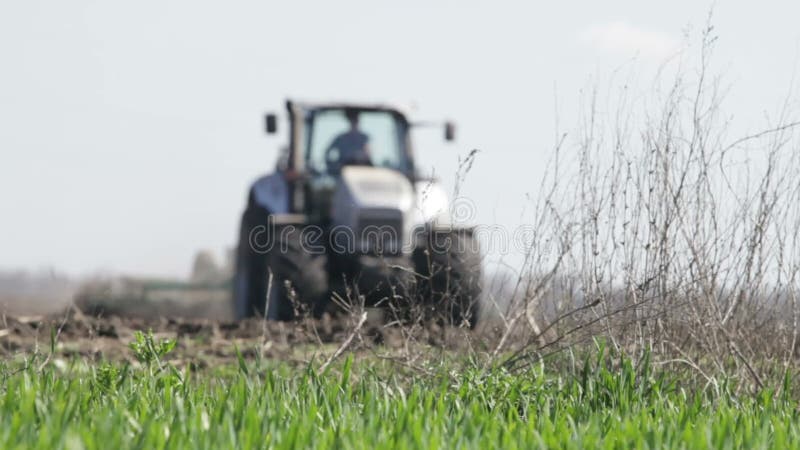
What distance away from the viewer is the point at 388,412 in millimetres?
4738

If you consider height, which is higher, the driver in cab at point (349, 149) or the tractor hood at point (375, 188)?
the driver in cab at point (349, 149)

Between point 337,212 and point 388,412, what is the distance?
23.3 feet

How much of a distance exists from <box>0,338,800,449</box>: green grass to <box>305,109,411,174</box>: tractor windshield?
6172 millimetres

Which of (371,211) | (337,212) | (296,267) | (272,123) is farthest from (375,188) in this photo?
(272,123)

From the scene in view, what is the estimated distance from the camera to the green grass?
403 cm

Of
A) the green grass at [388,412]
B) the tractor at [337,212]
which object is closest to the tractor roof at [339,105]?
the tractor at [337,212]

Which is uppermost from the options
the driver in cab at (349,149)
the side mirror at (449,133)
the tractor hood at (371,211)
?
the side mirror at (449,133)

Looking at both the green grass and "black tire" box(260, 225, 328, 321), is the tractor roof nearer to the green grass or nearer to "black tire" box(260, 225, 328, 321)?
"black tire" box(260, 225, 328, 321)

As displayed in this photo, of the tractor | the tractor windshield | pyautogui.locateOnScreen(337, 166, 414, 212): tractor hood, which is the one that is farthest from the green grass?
the tractor windshield

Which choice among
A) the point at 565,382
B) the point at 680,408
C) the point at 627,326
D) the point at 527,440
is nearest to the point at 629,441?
the point at 527,440

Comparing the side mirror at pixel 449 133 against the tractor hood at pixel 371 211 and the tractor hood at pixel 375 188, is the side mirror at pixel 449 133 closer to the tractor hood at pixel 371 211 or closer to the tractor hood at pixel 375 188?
the tractor hood at pixel 375 188

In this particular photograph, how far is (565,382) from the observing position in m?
5.75

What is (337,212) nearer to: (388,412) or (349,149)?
(349,149)

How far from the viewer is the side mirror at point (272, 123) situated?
11.8m
